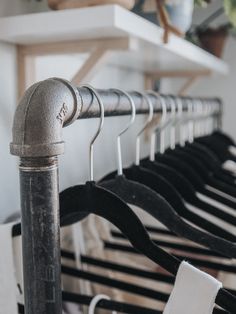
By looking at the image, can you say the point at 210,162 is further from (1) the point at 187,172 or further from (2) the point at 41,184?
(2) the point at 41,184

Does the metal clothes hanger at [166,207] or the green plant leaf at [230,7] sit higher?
the green plant leaf at [230,7]

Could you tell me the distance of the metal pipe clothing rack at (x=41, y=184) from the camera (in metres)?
0.36

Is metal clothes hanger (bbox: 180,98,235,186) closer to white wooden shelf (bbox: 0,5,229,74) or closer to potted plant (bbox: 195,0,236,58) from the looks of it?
white wooden shelf (bbox: 0,5,229,74)

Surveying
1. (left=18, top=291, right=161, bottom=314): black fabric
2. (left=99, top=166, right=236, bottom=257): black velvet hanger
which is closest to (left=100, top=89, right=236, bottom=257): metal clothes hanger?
(left=99, top=166, right=236, bottom=257): black velvet hanger

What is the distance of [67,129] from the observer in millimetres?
879

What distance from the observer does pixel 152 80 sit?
1.42 meters

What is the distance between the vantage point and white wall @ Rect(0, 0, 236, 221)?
695mm

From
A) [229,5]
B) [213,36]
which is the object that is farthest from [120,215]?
[213,36]

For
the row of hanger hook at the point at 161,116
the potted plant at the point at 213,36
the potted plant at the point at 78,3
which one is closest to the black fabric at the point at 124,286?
the row of hanger hook at the point at 161,116

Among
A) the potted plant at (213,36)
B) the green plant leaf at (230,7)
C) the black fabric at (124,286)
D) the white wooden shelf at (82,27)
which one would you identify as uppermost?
the potted plant at (213,36)

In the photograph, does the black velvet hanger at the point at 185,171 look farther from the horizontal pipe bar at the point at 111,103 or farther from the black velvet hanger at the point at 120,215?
the black velvet hanger at the point at 120,215

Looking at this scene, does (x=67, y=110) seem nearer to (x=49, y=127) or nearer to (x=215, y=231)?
(x=49, y=127)

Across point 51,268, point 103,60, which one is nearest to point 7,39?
point 103,60

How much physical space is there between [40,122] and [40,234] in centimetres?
10
